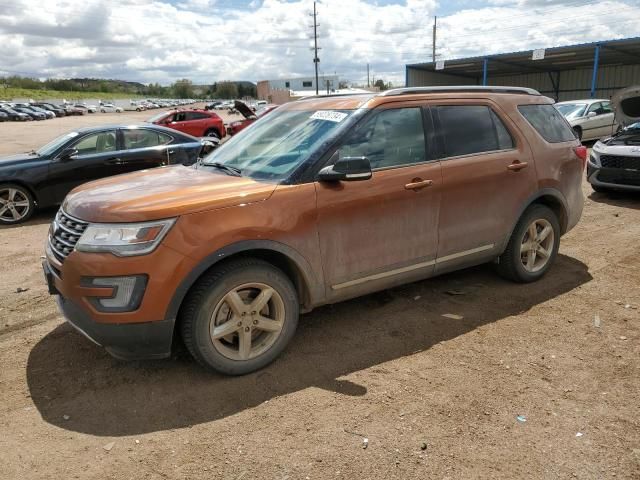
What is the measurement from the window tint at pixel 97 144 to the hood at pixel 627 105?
375 inches

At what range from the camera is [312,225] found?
3.37 metres

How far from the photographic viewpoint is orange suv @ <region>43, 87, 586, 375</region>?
294 cm

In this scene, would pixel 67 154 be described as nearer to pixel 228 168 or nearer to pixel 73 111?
pixel 228 168

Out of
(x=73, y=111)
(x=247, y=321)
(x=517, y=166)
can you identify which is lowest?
(x=73, y=111)

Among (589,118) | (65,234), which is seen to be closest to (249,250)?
(65,234)

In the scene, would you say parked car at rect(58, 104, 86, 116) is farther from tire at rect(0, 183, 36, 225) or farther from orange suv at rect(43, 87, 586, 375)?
orange suv at rect(43, 87, 586, 375)

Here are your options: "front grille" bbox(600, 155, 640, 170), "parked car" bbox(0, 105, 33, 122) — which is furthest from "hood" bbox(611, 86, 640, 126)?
"parked car" bbox(0, 105, 33, 122)

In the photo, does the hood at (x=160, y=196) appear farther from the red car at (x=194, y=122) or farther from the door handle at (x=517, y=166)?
the red car at (x=194, y=122)

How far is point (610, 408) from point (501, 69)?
37.3 m

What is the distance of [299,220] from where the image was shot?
10.9 feet

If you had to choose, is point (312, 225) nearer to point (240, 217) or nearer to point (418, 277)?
point (240, 217)

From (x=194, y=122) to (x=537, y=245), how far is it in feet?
58.3

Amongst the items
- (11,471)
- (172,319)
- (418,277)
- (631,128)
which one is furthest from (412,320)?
(631,128)

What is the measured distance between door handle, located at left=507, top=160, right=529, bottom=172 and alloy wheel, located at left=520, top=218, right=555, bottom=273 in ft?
1.81
